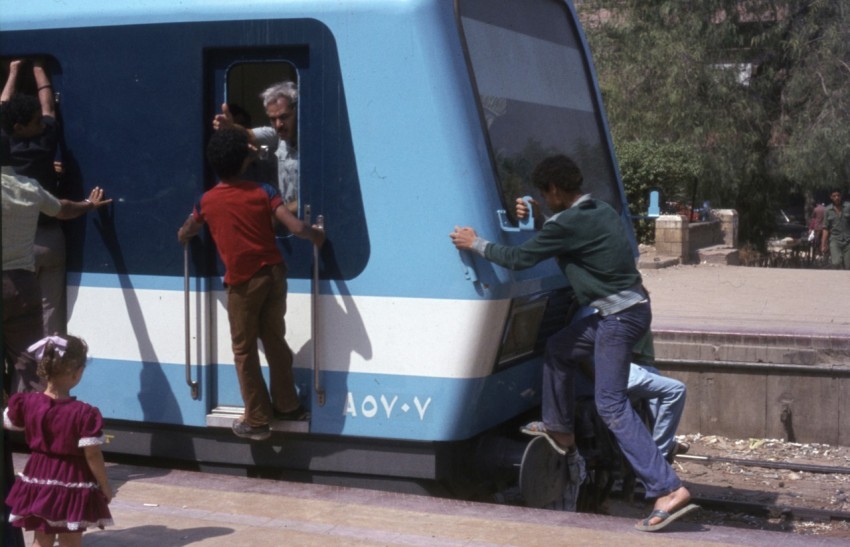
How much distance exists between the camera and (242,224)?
18.3 feet

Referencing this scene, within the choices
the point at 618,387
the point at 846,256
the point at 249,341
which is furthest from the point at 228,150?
the point at 846,256

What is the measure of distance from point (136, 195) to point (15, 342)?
0.94 meters

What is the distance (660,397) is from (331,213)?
2.21 meters

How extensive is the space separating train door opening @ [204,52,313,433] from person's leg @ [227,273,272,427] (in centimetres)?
15

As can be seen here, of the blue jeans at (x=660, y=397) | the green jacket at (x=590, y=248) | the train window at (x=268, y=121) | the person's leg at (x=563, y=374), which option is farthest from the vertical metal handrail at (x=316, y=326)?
the blue jeans at (x=660, y=397)

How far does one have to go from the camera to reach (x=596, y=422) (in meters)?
6.41

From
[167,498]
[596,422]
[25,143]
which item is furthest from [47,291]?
[596,422]

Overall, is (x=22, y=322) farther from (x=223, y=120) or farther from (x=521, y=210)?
(x=521, y=210)

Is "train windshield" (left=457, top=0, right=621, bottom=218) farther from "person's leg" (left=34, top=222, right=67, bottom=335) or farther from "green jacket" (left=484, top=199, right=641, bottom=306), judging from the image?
"person's leg" (left=34, top=222, right=67, bottom=335)

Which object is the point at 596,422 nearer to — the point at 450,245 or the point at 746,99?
the point at 450,245

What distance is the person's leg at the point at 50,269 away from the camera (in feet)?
20.0

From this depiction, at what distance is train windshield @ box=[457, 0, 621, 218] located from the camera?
228 inches

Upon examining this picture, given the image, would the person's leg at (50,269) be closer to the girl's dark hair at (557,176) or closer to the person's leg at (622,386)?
the girl's dark hair at (557,176)

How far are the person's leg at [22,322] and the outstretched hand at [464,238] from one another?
2100 millimetres
